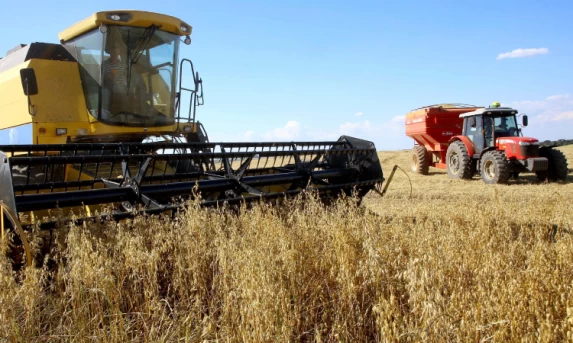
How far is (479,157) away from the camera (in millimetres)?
10625

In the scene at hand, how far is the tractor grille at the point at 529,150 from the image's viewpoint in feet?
31.5

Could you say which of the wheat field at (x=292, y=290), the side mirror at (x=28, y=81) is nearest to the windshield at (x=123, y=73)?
the side mirror at (x=28, y=81)

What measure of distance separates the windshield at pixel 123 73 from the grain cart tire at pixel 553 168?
28.9ft

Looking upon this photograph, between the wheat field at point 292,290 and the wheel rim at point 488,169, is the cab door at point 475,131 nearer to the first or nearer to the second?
the wheel rim at point 488,169

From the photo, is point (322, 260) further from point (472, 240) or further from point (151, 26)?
Result: point (151, 26)

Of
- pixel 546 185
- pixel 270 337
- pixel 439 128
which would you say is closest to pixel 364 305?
pixel 270 337

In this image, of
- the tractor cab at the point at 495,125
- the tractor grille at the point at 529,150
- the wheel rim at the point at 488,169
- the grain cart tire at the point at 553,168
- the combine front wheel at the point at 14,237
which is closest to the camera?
the combine front wheel at the point at 14,237

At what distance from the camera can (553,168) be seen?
10047 millimetres

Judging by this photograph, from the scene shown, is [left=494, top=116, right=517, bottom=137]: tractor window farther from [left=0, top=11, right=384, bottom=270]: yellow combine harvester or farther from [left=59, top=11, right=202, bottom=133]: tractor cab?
[left=59, top=11, right=202, bottom=133]: tractor cab

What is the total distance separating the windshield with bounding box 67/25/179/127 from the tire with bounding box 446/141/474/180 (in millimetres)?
7998

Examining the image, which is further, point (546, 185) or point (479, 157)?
point (479, 157)

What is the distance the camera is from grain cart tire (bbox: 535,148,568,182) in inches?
393

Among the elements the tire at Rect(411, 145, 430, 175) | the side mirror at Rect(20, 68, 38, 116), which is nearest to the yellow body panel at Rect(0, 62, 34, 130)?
the side mirror at Rect(20, 68, 38, 116)

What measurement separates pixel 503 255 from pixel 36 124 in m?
4.68
